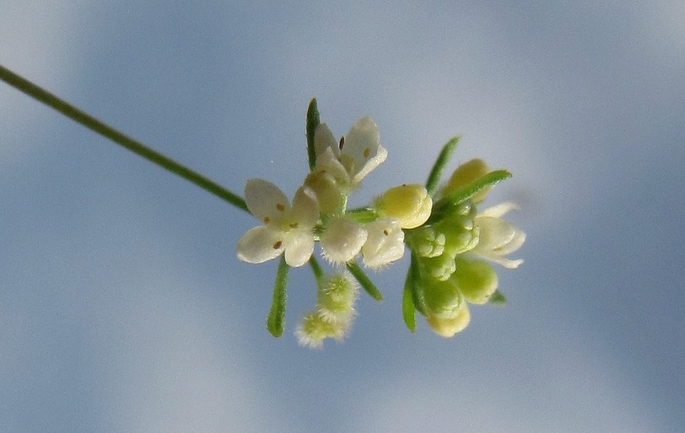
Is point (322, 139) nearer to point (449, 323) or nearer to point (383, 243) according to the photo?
point (383, 243)

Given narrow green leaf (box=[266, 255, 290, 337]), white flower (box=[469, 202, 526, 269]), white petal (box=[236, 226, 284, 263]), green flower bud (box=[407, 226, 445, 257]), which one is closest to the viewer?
white petal (box=[236, 226, 284, 263])

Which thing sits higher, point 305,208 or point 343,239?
point 305,208

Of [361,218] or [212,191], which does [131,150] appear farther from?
[361,218]

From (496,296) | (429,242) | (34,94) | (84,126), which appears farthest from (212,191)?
(496,296)

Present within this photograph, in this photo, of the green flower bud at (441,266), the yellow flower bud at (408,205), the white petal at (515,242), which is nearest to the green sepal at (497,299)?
the white petal at (515,242)

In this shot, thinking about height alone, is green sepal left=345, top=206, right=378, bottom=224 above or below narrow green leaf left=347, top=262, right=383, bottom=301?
above

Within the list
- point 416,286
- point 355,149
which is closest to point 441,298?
point 416,286

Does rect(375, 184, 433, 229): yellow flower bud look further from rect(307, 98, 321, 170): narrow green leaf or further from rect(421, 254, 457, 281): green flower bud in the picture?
rect(307, 98, 321, 170): narrow green leaf

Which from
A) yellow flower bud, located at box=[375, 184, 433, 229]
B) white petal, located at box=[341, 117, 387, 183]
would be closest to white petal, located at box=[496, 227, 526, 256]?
yellow flower bud, located at box=[375, 184, 433, 229]
